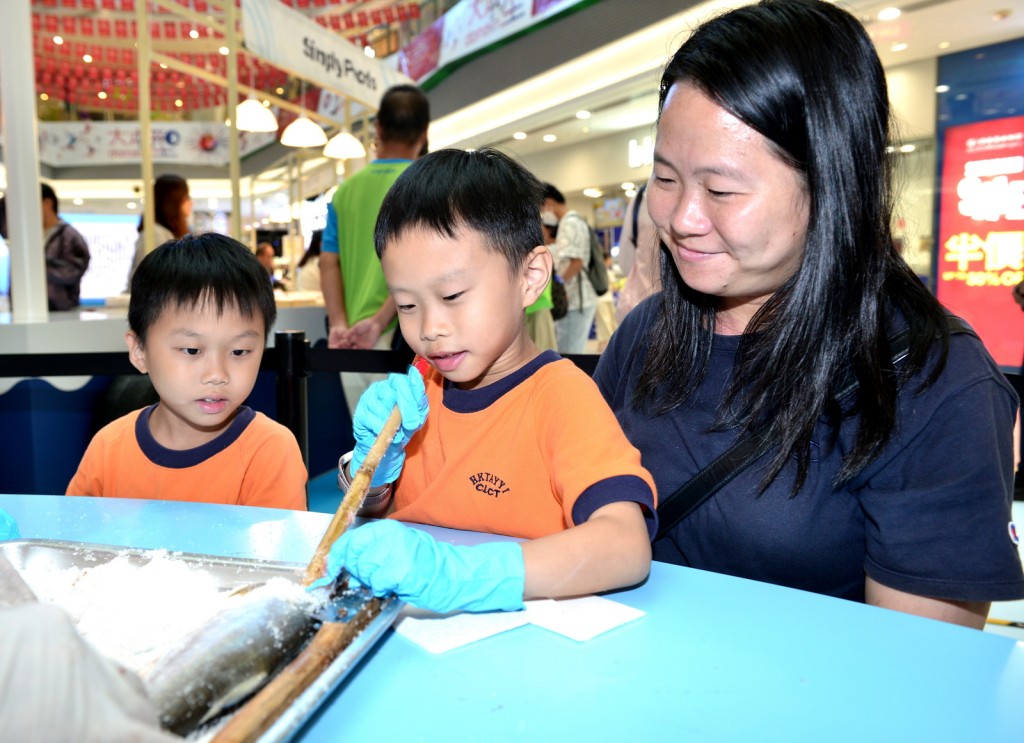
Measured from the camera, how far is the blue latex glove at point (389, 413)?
3.68 feet

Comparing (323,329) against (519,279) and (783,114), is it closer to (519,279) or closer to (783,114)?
(519,279)

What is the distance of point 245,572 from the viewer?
82cm

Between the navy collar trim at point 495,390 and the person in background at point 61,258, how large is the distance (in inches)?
169

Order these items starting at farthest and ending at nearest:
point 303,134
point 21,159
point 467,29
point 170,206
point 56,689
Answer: point 467,29
point 303,134
point 170,206
point 21,159
point 56,689

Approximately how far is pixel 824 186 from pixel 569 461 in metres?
0.51

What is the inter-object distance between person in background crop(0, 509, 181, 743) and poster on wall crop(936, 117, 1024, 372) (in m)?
6.08

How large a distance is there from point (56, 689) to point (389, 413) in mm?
804

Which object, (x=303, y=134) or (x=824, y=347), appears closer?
(x=824, y=347)

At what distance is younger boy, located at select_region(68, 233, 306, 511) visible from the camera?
1.62m

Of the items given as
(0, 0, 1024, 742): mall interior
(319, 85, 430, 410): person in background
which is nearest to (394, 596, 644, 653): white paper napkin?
(0, 0, 1024, 742): mall interior

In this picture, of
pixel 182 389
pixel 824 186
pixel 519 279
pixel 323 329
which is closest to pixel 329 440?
pixel 323 329

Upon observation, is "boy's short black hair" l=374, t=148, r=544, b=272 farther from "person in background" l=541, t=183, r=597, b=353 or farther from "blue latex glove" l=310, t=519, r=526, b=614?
"person in background" l=541, t=183, r=597, b=353

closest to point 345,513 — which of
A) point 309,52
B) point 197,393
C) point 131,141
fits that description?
point 197,393

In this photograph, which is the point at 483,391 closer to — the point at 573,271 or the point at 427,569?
the point at 427,569
